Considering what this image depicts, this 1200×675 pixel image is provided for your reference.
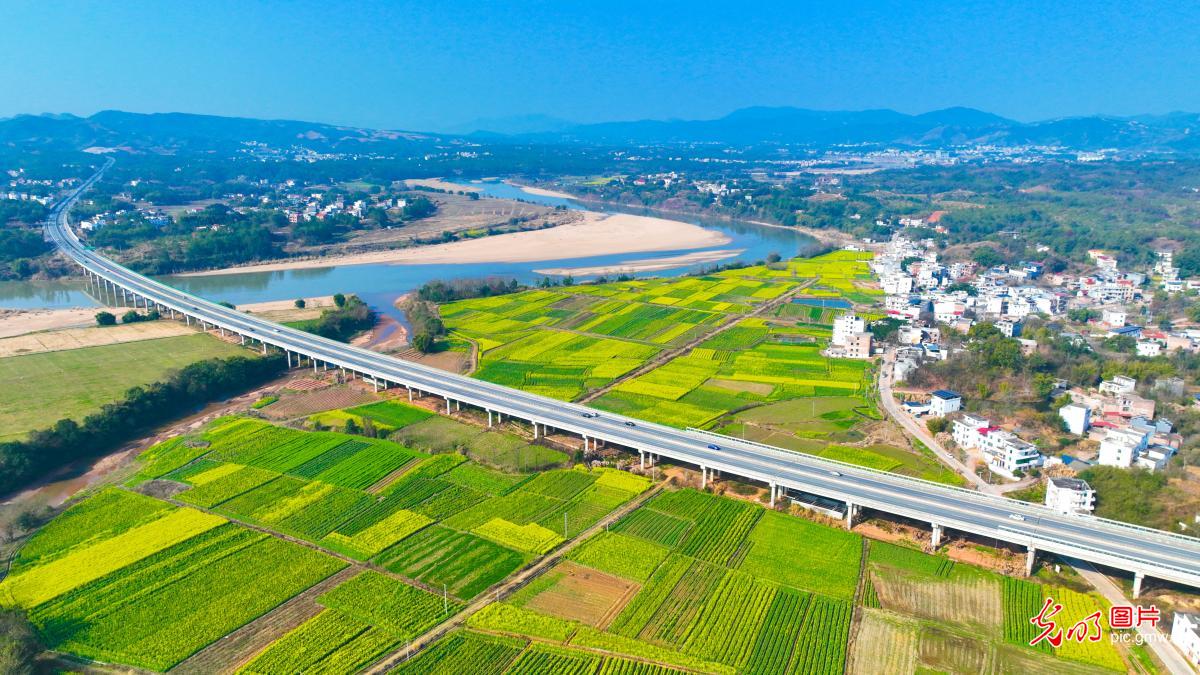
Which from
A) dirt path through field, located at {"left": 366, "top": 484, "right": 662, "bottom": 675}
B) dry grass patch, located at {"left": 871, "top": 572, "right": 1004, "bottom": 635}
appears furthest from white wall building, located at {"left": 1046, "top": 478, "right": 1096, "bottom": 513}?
dirt path through field, located at {"left": 366, "top": 484, "right": 662, "bottom": 675}

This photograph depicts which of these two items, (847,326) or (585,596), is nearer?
(585,596)

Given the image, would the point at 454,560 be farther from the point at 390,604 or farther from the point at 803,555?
the point at 803,555

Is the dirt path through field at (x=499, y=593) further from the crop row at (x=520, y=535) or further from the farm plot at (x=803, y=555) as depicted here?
the farm plot at (x=803, y=555)

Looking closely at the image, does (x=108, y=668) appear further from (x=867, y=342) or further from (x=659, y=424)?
(x=867, y=342)

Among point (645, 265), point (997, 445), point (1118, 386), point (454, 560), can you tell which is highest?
point (645, 265)

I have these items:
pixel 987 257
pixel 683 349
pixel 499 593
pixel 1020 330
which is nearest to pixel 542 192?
pixel 987 257

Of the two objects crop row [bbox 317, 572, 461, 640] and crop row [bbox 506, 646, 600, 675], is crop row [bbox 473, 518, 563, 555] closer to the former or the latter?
crop row [bbox 317, 572, 461, 640]

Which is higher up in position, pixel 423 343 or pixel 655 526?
pixel 423 343
